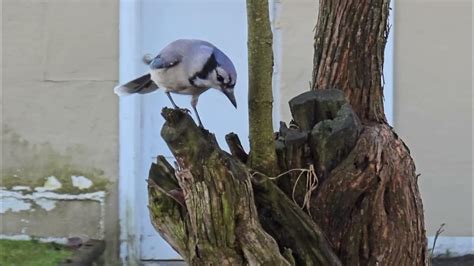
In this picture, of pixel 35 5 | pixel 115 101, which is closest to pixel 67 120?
pixel 115 101

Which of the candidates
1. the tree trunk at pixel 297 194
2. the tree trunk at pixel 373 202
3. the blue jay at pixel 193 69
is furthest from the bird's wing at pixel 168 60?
the tree trunk at pixel 373 202

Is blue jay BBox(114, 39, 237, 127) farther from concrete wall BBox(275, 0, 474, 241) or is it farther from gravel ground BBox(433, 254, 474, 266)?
gravel ground BBox(433, 254, 474, 266)

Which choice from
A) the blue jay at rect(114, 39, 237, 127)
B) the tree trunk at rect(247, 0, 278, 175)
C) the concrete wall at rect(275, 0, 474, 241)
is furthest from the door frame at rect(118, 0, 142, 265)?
the tree trunk at rect(247, 0, 278, 175)

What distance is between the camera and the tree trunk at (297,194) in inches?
100

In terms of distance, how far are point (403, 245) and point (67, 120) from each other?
343 cm

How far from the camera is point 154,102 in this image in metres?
5.87

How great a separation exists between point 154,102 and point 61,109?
66cm

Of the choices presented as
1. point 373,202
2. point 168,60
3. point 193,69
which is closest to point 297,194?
point 373,202

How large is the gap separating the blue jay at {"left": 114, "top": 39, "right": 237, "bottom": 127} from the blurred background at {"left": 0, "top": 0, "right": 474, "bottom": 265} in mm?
2520

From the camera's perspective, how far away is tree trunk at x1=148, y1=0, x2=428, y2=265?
2.55 m

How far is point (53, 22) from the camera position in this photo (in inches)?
224

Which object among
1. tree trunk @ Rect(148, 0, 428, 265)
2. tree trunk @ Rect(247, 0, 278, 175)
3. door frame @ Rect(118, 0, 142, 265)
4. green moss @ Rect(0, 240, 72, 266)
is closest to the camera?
tree trunk @ Rect(148, 0, 428, 265)

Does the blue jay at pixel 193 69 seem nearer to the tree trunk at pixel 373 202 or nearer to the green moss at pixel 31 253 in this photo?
the tree trunk at pixel 373 202

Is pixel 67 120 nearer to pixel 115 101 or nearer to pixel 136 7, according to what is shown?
pixel 115 101
